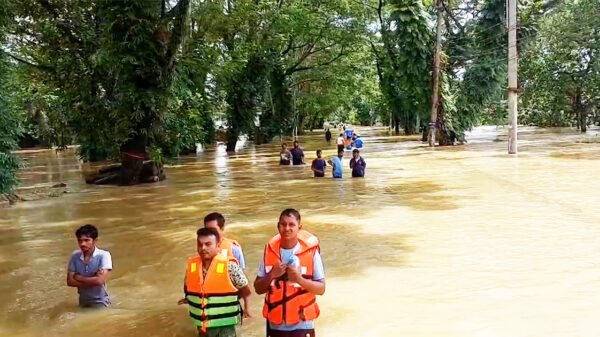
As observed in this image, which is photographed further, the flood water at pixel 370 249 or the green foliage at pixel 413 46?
the green foliage at pixel 413 46

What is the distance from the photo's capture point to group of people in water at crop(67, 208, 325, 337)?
4340mm

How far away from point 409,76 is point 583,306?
32.2m

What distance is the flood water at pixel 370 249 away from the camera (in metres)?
6.38

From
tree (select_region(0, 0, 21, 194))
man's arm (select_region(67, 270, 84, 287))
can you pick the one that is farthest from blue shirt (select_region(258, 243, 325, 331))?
tree (select_region(0, 0, 21, 194))

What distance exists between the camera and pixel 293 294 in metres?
4.36

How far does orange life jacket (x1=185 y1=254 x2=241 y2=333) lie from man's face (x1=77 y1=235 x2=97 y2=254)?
1.90 metres

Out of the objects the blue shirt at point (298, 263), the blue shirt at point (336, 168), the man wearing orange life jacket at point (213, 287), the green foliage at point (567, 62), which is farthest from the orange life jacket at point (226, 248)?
the green foliage at point (567, 62)

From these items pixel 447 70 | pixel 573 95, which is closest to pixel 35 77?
pixel 447 70

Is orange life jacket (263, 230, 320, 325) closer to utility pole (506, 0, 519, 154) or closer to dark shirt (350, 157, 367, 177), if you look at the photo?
dark shirt (350, 157, 367, 177)

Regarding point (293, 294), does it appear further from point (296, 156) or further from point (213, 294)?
point (296, 156)

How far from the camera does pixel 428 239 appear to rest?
10203mm

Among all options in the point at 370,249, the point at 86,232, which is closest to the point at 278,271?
the point at 86,232

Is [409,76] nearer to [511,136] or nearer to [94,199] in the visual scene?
[511,136]

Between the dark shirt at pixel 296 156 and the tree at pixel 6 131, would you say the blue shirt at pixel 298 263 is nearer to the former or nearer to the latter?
the tree at pixel 6 131
